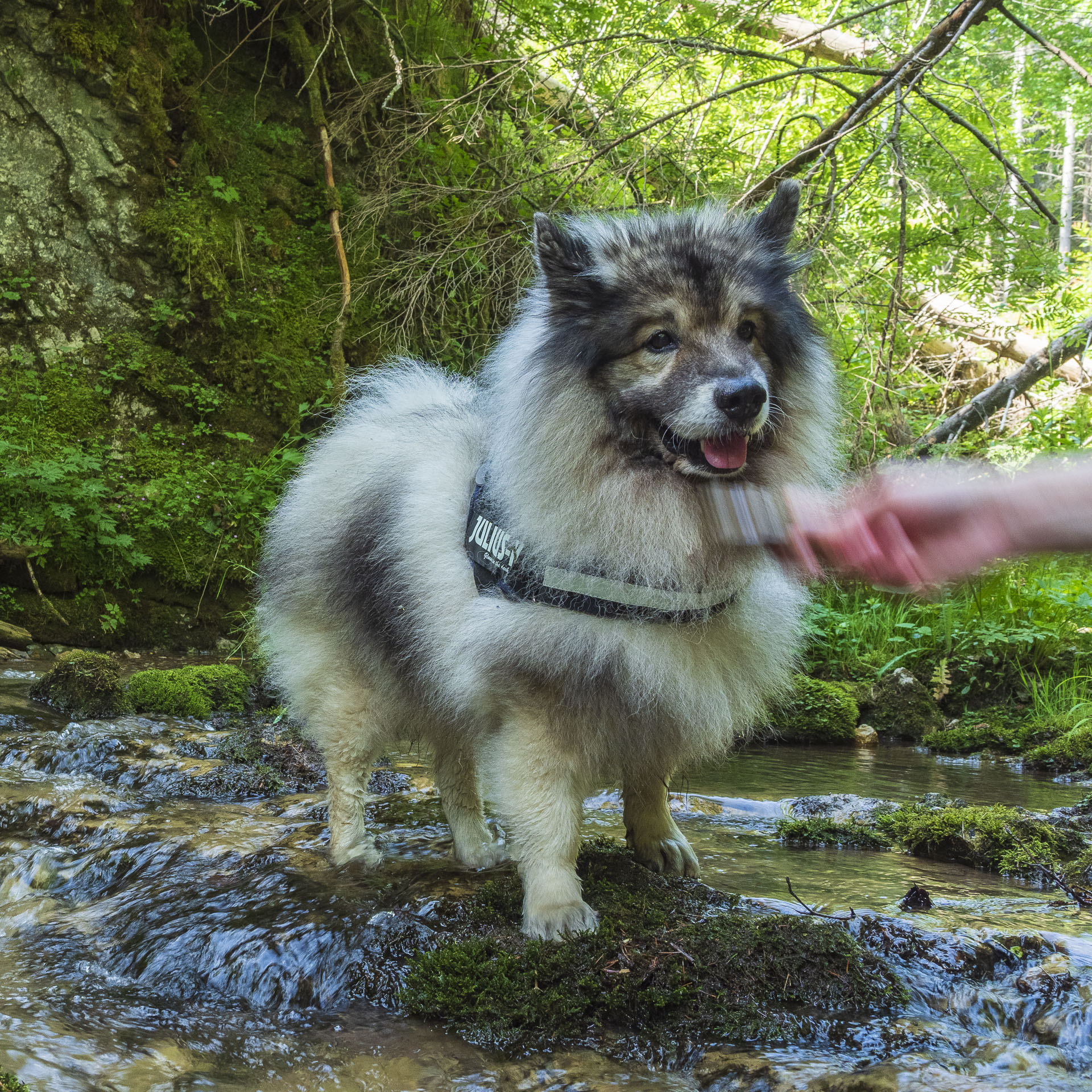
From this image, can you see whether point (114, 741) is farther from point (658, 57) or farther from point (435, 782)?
point (658, 57)

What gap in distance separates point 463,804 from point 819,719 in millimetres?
2737

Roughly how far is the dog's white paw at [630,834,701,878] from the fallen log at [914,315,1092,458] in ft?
9.58

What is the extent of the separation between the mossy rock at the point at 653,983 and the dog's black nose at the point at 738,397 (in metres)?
1.29

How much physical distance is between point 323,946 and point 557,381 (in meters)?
1.63

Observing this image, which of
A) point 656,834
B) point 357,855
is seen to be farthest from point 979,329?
point 357,855

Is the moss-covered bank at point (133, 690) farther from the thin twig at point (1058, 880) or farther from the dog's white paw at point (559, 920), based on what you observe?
the thin twig at point (1058, 880)

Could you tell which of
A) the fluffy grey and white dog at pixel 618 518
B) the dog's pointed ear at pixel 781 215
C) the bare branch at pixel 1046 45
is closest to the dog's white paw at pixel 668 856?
the fluffy grey and white dog at pixel 618 518

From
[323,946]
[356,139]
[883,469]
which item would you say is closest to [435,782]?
[323,946]

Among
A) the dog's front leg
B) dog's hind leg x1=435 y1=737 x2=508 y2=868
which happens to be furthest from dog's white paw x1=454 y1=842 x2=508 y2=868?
the dog's front leg

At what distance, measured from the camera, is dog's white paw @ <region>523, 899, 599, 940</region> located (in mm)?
2514

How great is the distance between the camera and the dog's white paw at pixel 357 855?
3.19m

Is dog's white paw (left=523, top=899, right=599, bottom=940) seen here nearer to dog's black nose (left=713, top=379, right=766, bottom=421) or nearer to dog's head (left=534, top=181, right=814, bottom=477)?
dog's head (left=534, top=181, right=814, bottom=477)

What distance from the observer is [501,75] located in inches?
193

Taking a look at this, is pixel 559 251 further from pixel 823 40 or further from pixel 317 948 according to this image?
pixel 823 40
